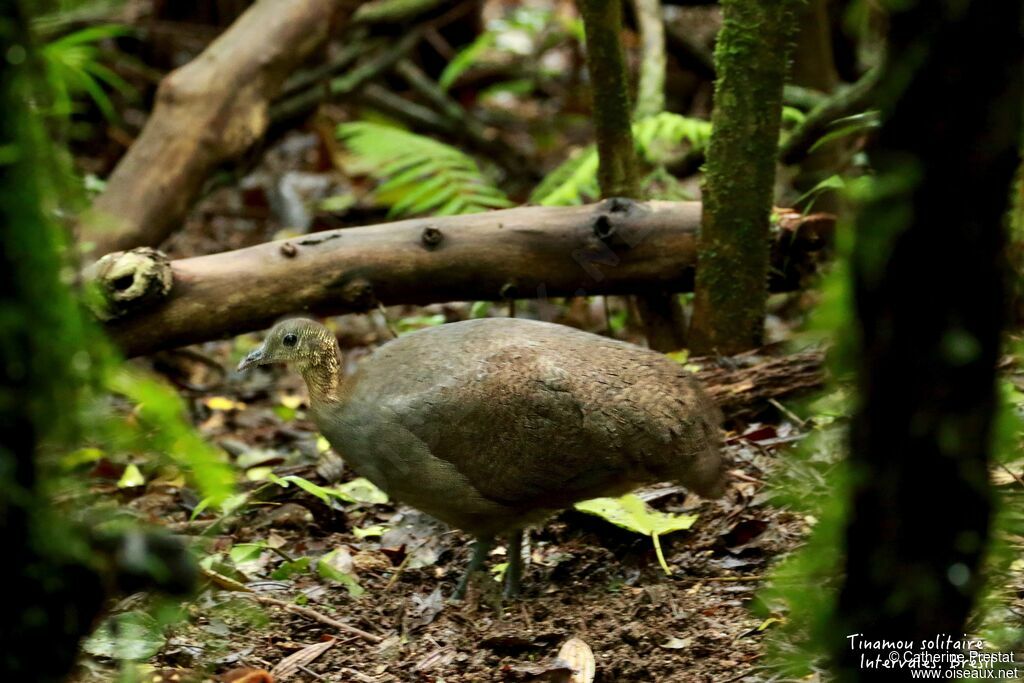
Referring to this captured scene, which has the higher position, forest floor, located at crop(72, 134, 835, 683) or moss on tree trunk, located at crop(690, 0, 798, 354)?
moss on tree trunk, located at crop(690, 0, 798, 354)

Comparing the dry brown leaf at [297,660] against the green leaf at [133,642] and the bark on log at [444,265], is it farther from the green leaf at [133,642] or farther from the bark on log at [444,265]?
the bark on log at [444,265]

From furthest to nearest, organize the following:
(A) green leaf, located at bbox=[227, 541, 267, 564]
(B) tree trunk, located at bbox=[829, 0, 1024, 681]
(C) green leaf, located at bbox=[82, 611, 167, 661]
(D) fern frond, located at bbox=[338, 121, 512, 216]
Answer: (D) fern frond, located at bbox=[338, 121, 512, 216], (A) green leaf, located at bbox=[227, 541, 267, 564], (C) green leaf, located at bbox=[82, 611, 167, 661], (B) tree trunk, located at bbox=[829, 0, 1024, 681]

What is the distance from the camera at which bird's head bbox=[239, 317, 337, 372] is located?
435 cm

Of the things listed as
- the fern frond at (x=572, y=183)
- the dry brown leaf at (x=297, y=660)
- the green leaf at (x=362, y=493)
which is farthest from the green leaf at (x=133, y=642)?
the fern frond at (x=572, y=183)

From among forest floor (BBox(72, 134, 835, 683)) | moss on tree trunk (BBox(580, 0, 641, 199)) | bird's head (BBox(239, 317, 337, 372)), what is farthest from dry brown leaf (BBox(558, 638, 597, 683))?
moss on tree trunk (BBox(580, 0, 641, 199))

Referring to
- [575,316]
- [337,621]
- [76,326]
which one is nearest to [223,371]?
[575,316]

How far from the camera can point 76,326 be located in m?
1.93

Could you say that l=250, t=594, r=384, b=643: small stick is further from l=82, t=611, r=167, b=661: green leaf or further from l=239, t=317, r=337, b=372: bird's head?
l=239, t=317, r=337, b=372: bird's head

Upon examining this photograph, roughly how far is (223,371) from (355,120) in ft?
14.5

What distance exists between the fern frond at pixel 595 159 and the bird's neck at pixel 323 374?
197 centimetres

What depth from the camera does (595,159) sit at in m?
6.42

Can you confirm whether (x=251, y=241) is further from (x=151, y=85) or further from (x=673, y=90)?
(x=673, y=90)

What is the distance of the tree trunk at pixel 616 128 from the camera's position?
5.25 metres

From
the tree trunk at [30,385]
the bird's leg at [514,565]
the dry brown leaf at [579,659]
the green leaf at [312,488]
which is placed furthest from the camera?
the green leaf at [312,488]
